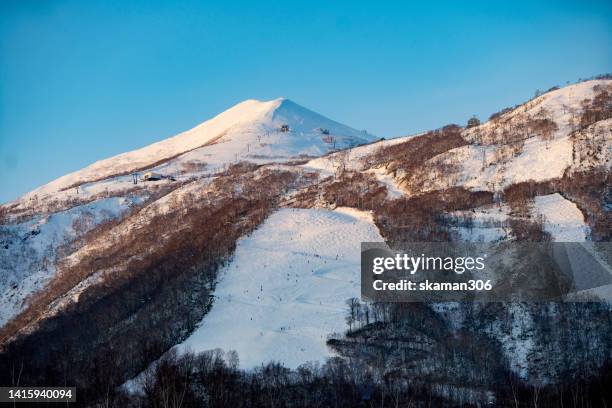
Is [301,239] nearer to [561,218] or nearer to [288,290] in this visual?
[288,290]

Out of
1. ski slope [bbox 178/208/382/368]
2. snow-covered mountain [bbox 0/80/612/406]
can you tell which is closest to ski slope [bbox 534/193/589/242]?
snow-covered mountain [bbox 0/80/612/406]

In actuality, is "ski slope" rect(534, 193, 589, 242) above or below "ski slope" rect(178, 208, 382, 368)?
above

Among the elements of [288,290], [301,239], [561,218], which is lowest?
[288,290]

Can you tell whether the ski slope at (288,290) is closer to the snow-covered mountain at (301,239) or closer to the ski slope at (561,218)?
the snow-covered mountain at (301,239)

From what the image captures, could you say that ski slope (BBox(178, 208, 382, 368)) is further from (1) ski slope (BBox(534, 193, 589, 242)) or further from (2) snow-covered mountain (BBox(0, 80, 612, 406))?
(1) ski slope (BBox(534, 193, 589, 242))

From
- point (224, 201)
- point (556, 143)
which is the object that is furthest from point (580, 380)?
point (224, 201)

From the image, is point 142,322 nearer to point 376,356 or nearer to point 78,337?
point 78,337

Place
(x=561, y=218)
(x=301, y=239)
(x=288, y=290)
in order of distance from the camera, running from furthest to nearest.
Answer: (x=301, y=239)
(x=561, y=218)
(x=288, y=290)

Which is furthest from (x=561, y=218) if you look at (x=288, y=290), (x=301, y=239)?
(x=288, y=290)
